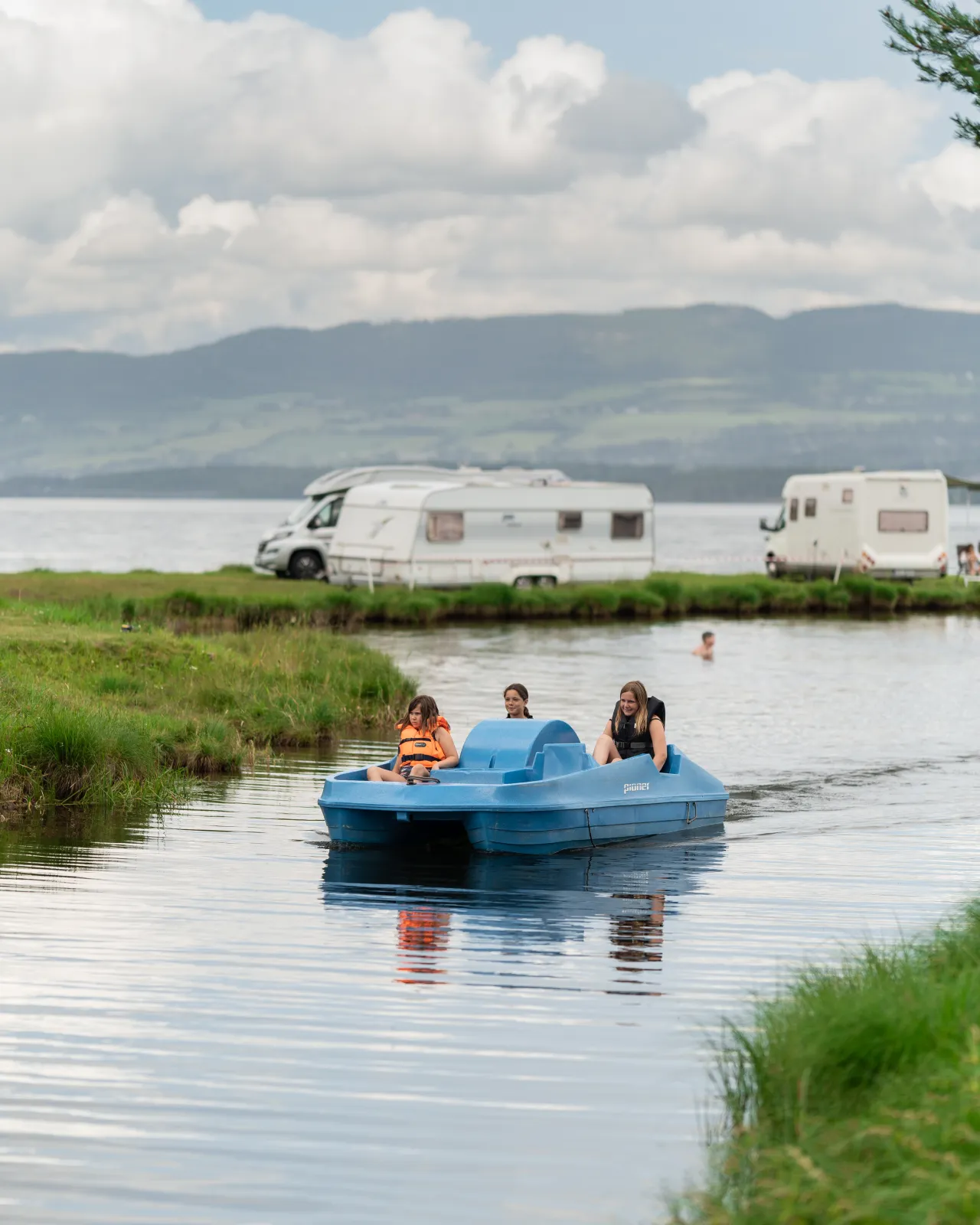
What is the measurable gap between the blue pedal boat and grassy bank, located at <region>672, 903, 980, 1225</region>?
5995 millimetres

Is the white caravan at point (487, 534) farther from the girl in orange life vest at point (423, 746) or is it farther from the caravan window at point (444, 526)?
the girl in orange life vest at point (423, 746)

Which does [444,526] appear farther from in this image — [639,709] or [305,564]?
[639,709]

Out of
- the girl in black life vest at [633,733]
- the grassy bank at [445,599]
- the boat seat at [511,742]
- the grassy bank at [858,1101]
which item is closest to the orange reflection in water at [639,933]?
the boat seat at [511,742]

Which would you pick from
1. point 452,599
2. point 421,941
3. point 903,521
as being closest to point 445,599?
point 452,599

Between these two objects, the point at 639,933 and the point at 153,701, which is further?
the point at 153,701

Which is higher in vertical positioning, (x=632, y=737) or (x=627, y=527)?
(x=627, y=527)

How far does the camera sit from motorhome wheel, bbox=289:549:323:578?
4928cm

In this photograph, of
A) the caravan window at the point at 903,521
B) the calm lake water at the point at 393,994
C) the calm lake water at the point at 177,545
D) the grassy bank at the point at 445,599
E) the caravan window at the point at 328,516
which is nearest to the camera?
the calm lake water at the point at 393,994

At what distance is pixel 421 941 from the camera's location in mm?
11992

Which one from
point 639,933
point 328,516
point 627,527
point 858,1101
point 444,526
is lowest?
point 639,933

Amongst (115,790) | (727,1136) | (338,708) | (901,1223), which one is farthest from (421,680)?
(901,1223)

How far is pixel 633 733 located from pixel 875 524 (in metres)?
38.2

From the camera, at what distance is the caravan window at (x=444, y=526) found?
45906 mm

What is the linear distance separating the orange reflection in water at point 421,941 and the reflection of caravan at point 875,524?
41096 mm
